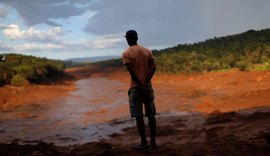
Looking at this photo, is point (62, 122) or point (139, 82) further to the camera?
point (62, 122)

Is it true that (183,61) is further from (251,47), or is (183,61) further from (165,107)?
(165,107)

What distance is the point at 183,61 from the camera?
3941 centimetres

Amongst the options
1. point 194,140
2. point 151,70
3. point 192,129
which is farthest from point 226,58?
point 151,70

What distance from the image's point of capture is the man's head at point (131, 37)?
23.5ft

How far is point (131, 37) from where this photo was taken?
716cm

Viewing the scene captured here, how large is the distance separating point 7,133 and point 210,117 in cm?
591

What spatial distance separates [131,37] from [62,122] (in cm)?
741

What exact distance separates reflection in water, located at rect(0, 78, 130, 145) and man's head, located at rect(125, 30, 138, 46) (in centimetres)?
382

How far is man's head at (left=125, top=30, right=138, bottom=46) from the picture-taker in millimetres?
7148

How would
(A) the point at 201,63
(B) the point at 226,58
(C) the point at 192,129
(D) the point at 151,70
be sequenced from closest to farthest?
1. (D) the point at 151,70
2. (C) the point at 192,129
3. (B) the point at 226,58
4. (A) the point at 201,63

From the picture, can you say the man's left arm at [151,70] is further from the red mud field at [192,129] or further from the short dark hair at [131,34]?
the red mud field at [192,129]

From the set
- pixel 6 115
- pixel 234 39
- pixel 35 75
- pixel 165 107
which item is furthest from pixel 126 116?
pixel 234 39

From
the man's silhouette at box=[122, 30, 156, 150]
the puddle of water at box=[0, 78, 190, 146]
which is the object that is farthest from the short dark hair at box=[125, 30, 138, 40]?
the puddle of water at box=[0, 78, 190, 146]

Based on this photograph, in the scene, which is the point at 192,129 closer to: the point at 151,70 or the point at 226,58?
A: the point at 151,70
